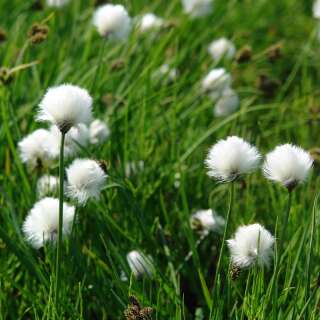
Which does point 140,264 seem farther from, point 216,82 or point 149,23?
point 149,23

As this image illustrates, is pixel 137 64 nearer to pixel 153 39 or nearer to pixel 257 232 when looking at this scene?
pixel 153 39

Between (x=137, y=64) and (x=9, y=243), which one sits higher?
(x=137, y=64)

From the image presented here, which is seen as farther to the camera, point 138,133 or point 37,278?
point 138,133

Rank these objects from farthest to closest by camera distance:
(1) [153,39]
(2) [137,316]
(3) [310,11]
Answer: (3) [310,11] → (1) [153,39] → (2) [137,316]

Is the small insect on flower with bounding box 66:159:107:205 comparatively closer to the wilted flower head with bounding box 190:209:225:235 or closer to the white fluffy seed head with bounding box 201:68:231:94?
the wilted flower head with bounding box 190:209:225:235

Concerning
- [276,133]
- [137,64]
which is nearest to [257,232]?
[276,133]

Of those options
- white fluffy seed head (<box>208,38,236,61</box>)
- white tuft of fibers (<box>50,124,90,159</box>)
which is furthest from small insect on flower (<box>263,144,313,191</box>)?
white fluffy seed head (<box>208,38,236,61</box>)

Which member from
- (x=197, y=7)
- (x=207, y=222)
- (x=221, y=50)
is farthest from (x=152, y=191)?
(x=197, y=7)
